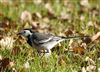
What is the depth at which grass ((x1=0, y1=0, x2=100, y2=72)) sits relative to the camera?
6.07 metres

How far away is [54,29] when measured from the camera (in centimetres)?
852

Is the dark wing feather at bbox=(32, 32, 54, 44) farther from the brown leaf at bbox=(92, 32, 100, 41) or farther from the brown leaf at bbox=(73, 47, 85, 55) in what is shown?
the brown leaf at bbox=(92, 32, 100, 41)

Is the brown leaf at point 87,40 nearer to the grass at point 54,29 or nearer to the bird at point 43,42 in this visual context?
the grass at point 54,29

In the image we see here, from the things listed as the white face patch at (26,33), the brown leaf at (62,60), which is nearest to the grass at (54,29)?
the brown leaf at (62,60)

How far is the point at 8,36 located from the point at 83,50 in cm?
133

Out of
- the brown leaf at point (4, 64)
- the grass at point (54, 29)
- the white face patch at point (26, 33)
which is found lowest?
the grass at point (54, 29)

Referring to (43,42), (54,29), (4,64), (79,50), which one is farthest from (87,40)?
(4,64)

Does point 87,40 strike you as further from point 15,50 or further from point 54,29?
point 54,29

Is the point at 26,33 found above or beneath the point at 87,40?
above

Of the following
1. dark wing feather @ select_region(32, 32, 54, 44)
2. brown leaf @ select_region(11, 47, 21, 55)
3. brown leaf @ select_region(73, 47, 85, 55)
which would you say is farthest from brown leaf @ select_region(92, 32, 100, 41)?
brown leaf @ select_region(11, 47, 21, 55)

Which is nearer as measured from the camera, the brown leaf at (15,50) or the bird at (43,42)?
the brown leaf at (15,50)

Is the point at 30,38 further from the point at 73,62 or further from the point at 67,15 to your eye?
the point at 67,15

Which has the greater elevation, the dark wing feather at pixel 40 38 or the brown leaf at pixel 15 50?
the dark wing feather at pixel 40 38

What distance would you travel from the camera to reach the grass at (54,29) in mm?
6074
